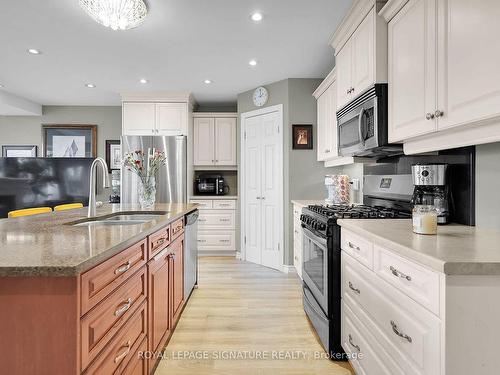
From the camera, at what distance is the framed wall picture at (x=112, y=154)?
209 inches

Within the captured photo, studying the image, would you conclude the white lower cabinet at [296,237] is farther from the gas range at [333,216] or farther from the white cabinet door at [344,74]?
the white cabinet door at [344,74]

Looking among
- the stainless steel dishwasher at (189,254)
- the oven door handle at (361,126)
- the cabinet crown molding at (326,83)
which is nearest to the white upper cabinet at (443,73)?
Result: the oven door handle at (361,126)

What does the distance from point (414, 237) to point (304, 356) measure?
119 centimetres

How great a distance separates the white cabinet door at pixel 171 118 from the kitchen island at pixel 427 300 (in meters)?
3.57

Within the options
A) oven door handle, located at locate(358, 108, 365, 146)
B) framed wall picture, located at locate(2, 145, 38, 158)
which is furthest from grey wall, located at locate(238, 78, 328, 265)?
framed wall picture, located at locate(2, 145, 38, 158)

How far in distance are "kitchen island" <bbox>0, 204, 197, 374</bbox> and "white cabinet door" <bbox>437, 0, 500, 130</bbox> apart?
1.48 metres

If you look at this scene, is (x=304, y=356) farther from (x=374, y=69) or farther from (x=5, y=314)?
(x=374, y=69)

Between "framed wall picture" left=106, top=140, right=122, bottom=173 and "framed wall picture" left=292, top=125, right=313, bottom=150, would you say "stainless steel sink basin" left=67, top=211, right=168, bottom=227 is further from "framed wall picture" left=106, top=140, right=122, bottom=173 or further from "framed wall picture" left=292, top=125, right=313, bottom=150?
"framed wall picture" left=106, top=140, right=122, bottom=173

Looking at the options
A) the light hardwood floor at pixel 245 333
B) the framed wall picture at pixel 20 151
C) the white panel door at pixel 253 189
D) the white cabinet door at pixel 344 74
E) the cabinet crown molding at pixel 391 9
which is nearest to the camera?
the cabinet crown molding at pixel 391 9

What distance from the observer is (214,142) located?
4887mm

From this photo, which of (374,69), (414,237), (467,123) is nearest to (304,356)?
(414,237)

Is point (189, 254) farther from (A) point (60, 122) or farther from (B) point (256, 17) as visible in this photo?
(A) point (60, 122)

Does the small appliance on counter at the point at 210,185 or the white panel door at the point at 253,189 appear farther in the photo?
the small appliance on counter at the point at 210,185

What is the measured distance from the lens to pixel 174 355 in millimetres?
1981
